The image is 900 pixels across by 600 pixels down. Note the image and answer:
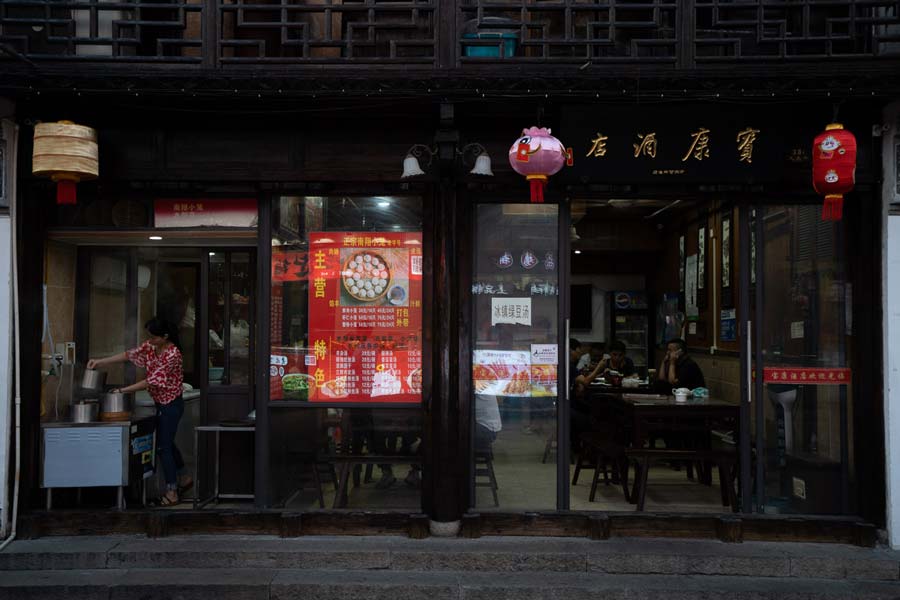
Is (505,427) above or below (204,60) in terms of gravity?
below

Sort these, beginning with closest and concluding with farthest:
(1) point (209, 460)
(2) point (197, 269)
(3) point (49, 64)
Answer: (3) point (49, 64)
(1) point (209, 460)
(2) point (197, 269)

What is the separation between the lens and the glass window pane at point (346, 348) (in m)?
7.80

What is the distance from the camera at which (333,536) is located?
24.7ft

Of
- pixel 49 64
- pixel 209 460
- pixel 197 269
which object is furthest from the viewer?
pixel 197 269

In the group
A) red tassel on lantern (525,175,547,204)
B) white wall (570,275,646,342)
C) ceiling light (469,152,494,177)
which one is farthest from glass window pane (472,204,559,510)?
white wall (570,275,646,342)

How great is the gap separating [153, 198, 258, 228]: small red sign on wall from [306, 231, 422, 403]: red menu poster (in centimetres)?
81

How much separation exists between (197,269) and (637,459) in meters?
5.90

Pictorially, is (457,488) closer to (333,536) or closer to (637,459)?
(333,536)

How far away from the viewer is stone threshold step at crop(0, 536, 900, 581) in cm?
700

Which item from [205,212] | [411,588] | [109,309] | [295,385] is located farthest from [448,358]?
[109,309]

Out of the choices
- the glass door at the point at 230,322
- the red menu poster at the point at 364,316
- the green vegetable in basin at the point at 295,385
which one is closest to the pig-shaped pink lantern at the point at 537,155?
the red menu poster at the point at 364,316

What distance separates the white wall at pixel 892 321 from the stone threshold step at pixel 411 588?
104 centimetres

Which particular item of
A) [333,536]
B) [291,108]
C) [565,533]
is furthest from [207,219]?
[565,533]


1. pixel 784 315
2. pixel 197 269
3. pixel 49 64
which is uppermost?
pixel 49 64
